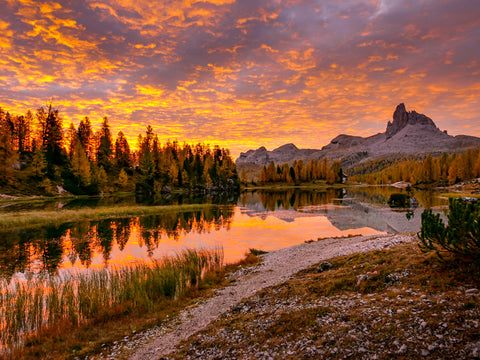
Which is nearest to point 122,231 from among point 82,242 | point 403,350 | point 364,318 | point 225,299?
point 82,242

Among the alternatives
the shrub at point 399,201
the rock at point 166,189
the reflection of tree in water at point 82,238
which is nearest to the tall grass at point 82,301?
the reflection of tree in water at point 82,238

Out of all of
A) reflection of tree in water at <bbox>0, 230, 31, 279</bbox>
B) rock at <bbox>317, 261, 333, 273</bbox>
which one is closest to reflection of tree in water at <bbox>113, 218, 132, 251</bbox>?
reflection of tree in water at <bbox>0, 230, 31, 279</bbox>

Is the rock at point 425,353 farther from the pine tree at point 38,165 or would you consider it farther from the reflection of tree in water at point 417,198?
the pine tree at point 38,165

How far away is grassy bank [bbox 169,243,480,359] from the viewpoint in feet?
22.5

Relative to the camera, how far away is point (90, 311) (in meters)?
13.6

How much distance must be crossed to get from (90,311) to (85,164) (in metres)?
108

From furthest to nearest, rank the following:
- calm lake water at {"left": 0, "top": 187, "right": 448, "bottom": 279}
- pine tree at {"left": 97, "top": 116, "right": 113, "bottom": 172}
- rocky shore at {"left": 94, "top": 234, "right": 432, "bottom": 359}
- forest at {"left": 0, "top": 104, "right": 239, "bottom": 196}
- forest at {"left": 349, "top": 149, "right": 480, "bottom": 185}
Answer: forest at {"left": 349, "top": 149, "right": 480, "bottom": 185} < pine tree at {"left": 97, "top": 116, "right": 113, "bottom": 172} < forest at {"left": 0, "top": 104, "right": 239, "bottom": 196} < calm lake water at {"left": 0, "top": 187, "right": 448, "bottom": 279} < rocky shore at {"left": 94, "top": 234, "right": 432, "bottom": 359}

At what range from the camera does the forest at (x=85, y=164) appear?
8931 centimetres

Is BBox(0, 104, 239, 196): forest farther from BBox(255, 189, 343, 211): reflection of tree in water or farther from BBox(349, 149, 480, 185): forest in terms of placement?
BBox(349, 149, 480, 185): forest

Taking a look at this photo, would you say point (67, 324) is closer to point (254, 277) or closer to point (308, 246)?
point (254, 277)

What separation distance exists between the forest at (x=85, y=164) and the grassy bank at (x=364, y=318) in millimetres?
98890

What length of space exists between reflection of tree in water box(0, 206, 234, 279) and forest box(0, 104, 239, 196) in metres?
61.4

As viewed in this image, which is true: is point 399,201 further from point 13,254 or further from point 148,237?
point 13,254

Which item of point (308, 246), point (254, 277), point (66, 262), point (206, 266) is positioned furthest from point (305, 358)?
point (66, 262)
